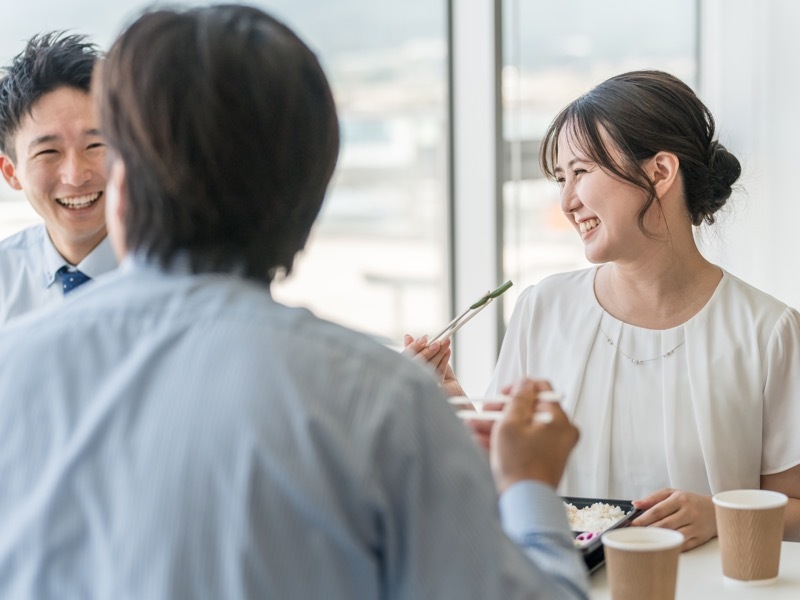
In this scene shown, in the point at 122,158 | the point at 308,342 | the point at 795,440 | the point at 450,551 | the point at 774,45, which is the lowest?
the point at 795,440

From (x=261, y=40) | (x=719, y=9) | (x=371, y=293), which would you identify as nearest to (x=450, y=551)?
(x=261, y=40)

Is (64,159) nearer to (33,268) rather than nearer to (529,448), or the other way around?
(33,268)

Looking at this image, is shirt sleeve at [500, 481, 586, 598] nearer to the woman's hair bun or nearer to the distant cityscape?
the woman's hair bun

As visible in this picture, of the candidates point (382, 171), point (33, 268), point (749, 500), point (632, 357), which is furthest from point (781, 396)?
point (382, 171)

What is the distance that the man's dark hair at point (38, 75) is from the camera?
186 cm

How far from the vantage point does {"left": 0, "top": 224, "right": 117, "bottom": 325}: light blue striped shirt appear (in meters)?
1.96

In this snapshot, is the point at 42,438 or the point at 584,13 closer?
the point at 42,438

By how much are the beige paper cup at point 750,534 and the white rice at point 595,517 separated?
0.18 metres

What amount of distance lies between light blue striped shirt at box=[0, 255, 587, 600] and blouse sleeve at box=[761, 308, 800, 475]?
1263mm

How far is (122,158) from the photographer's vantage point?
2.84 ft

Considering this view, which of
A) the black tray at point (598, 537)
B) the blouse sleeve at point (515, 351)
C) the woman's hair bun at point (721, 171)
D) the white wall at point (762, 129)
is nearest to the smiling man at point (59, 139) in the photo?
the blouse sleeve at point (515, 351)

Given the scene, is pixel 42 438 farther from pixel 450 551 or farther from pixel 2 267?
pixel 2 267

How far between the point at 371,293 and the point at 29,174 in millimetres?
1646

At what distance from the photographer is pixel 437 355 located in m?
1.91
